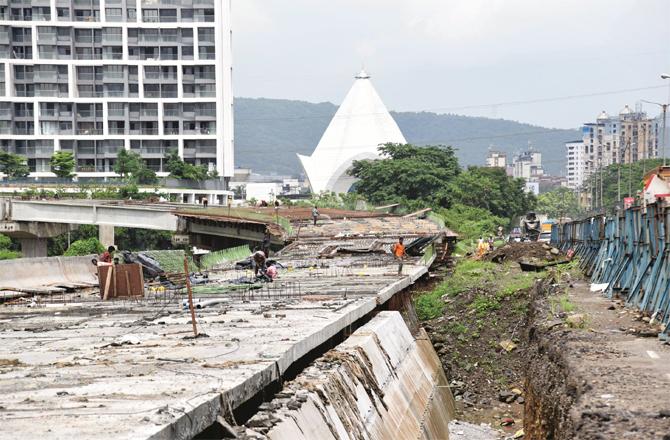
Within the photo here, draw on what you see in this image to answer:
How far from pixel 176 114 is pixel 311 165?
46.5 m

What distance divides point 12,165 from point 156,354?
9029 cm

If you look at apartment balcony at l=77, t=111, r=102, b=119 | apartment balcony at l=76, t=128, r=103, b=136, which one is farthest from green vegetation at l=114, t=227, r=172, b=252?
apartment balcony at l=77, t=111, r=102, b=119

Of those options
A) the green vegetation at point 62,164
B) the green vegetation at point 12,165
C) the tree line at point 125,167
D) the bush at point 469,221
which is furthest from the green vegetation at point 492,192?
the green vegetation at point 12,165

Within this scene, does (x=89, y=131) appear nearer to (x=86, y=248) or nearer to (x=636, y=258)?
(x=86, y=248)

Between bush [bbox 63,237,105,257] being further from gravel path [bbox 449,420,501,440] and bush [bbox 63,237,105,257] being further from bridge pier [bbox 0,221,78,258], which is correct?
gravel path [bbox 449,420,501,440]

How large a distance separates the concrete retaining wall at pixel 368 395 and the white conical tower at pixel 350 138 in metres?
124

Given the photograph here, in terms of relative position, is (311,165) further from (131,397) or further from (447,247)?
(131,397)

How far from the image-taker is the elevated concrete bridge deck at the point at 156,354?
394 inches

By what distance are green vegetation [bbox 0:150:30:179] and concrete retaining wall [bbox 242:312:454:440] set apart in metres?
80.1

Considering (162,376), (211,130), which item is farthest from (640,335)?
(211,130)

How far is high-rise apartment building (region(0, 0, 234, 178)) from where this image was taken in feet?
366

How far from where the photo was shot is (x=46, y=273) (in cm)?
2862

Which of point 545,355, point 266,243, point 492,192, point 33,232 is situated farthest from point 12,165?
point 545,355

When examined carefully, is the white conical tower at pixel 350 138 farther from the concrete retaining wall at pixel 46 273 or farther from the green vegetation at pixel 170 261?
the concrete retaining wall at pixel 46 273
